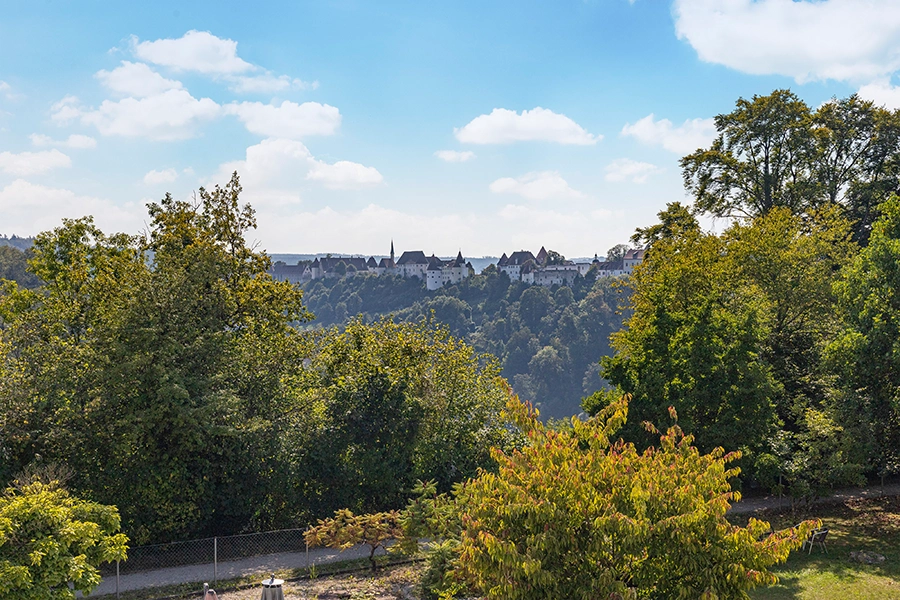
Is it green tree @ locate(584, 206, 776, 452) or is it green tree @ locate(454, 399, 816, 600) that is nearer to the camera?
green tree @ locate(454, 399, 816, 600)

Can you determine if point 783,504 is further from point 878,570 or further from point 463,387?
point 463,387

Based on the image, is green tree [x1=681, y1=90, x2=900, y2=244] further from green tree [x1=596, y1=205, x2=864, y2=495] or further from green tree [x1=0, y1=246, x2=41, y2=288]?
green tree [x1=0, y1=246, x2=41, y2=288]

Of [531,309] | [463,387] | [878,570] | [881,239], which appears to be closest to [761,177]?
[881,239]

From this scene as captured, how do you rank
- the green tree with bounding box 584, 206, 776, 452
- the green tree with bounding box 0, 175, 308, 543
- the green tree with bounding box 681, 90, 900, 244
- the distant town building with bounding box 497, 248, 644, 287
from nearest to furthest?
the green tree with bounding box 0, 175, 308, 543
the green tree with bounding box 584, 206, 776, 452
the green tree with bounding box 681, 90, 900, 244
the distant town building with bounding box 497, 248, 644, 287

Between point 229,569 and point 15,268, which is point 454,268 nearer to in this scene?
point 15,268

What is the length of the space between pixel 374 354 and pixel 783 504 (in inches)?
463

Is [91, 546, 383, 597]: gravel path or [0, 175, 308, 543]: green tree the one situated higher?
[0, 175, 308, 543]: green tree

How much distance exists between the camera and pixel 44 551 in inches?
364

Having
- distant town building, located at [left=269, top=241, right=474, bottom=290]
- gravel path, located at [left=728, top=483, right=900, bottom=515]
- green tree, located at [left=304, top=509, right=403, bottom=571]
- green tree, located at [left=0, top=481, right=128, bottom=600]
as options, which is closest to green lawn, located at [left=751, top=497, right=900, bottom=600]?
gravel path, located at [left=728, top=483, right=900, bottom=515]

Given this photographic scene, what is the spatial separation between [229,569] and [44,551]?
5453 mm

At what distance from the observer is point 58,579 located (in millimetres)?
9188

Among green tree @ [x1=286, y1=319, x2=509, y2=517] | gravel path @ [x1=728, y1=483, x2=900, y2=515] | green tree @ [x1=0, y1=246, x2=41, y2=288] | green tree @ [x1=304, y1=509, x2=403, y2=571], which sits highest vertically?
green tree @ [x1=0, y1=246, x2=41, y2=288]

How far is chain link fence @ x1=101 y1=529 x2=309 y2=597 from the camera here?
1379 centimetres

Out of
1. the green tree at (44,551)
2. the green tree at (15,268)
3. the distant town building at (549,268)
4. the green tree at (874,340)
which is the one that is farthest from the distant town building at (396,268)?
the green tree at (44,551)
